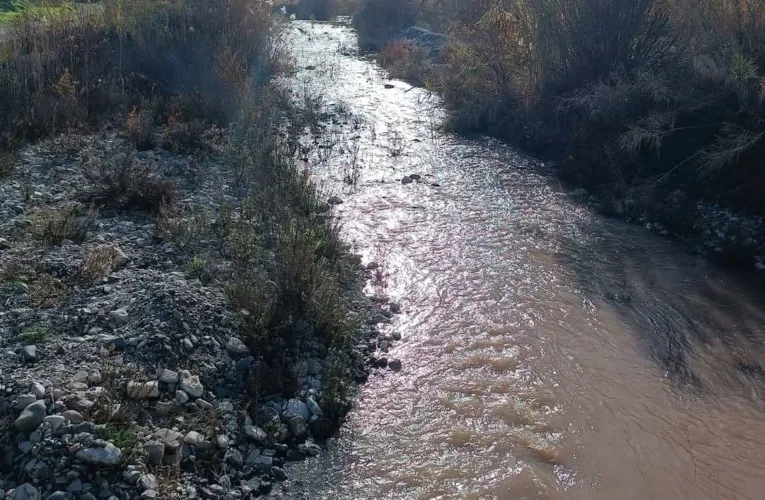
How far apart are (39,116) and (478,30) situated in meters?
9.85

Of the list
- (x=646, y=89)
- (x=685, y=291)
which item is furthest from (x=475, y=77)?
(x=685, y=291)

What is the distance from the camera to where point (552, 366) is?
634 centimetres

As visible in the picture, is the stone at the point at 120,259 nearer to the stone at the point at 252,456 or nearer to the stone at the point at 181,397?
the stone at the point at 181,397

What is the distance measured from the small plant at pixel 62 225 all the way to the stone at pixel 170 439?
322 centimetres

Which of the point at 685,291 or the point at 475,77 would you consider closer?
the point at 685,291

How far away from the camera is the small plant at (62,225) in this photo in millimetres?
6723

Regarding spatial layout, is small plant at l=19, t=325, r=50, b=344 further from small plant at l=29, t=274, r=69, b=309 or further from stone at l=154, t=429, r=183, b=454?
stone at l=154, t=429, r=183, b=454

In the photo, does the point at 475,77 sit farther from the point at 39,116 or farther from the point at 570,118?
the point at 39,116

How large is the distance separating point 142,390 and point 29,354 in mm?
1009

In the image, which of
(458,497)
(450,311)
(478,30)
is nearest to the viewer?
(458,497)

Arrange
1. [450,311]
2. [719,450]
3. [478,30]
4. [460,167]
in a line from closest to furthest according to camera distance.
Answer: [719,450]
[450,311]
[460,167]
[478,30]

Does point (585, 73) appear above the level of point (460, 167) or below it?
above

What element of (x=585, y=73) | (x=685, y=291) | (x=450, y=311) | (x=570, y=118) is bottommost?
(x=450, y=311)

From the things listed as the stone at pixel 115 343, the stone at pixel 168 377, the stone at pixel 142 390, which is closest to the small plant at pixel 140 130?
the stone at pixel 115 343
